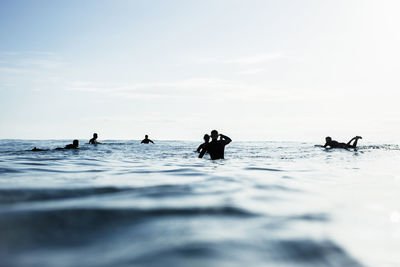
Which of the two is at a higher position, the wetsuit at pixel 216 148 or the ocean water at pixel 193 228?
the wetsuit at pixel 216 148

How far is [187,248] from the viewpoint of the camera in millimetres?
1917

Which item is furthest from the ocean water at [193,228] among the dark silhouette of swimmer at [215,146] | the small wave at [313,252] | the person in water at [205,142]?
the person in water at [205,142]

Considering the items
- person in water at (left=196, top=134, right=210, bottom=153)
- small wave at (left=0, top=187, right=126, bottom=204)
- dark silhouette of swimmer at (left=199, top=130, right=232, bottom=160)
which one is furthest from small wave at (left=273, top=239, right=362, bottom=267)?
person in water at (left=196, top=134, right=210, bottom=153)

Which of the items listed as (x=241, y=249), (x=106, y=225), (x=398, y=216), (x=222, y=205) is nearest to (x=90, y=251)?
(x=106, y=225)

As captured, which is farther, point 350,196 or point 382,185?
point 382,185

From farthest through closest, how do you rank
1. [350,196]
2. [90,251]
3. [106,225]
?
1. [350,196]
2. [106,225]
3. [90,251]

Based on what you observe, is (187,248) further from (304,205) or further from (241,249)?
(304,205)

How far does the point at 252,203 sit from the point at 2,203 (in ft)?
9.23

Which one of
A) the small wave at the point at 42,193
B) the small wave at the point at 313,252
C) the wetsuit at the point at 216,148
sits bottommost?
the small wave at the point at 313,252

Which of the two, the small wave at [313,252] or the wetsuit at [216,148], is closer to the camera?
the small wave at [313,252]

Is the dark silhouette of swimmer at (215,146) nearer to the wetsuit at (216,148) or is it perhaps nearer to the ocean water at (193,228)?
the wetsuit at (216,148)

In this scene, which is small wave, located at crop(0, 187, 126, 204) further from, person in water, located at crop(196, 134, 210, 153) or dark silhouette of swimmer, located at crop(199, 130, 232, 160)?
person in water, located at crop(196, 134, 210, 153)

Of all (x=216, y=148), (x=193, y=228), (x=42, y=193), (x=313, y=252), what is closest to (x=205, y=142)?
(x=216, y=148)

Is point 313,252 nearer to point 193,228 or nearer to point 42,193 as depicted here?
point 193,228
